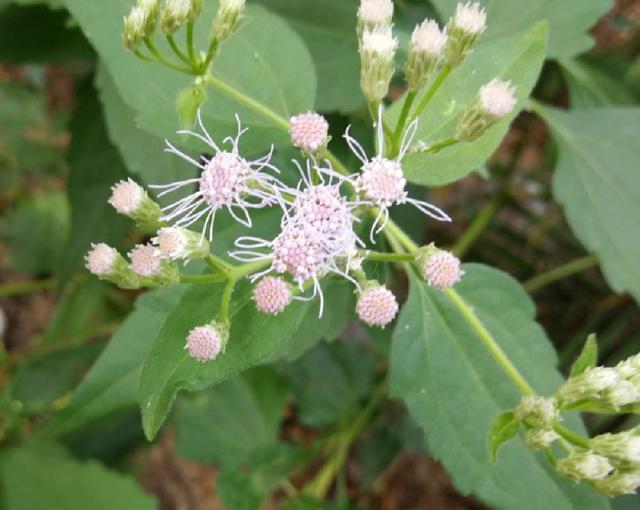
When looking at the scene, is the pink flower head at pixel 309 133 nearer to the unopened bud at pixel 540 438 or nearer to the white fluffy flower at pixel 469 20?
the white fluffy flower at pixel 469 20

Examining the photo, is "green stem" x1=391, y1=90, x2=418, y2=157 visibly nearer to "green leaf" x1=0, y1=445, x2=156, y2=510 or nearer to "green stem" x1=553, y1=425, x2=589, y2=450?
"green stem" x1=553, y1=425, x2=589, y2=450

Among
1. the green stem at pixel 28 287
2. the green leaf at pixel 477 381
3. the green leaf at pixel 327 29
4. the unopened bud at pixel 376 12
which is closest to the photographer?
the unopened bud at pixel 376 12

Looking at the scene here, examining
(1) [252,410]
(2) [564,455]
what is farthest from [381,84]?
(1) [252,410]

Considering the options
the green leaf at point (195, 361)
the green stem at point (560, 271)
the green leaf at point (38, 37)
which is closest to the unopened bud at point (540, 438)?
the green leaf at point (195, 361)

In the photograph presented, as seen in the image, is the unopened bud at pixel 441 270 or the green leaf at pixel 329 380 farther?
the green leaf at pixel 329 380

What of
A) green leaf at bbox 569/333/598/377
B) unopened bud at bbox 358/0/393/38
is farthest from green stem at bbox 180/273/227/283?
green leaf at bbox 569/333/598/377

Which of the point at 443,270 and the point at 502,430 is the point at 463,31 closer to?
the point at 443,270
